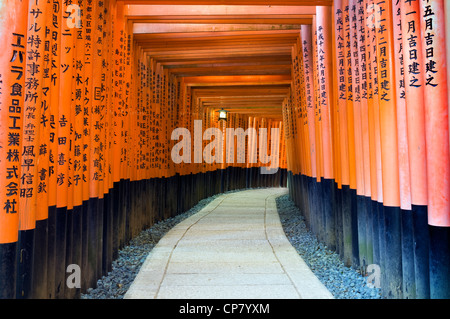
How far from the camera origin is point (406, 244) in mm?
2766

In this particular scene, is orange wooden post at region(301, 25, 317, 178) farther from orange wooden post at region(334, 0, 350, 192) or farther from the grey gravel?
orange wooden post at region(334, 0, 350, 192)

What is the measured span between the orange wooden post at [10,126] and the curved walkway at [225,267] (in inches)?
52.4

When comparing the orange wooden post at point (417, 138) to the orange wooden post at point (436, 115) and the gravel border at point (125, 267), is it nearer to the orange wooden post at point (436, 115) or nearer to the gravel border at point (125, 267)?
the orange wooden post at point (436, 115)

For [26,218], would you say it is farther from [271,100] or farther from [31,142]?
[271,100]

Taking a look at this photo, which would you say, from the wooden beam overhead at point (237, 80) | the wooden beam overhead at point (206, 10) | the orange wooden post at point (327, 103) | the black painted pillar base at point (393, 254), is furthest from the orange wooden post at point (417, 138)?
the wooden beam overhead at point (237, 80)

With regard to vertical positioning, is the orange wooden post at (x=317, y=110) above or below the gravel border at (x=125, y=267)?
above

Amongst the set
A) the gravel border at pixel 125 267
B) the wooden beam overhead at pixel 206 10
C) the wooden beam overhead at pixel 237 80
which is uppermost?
the wooden beam overhead at pixel 237 80

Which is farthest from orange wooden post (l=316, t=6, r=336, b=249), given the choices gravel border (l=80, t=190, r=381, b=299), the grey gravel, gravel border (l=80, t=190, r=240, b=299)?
gravel border (l=80, t=190, r=240, b=299)

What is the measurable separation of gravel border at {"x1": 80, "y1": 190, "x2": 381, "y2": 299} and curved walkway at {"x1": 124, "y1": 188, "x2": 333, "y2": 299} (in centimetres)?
21

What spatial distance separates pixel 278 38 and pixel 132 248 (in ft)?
16.0

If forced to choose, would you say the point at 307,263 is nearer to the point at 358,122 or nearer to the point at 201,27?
the point at 358,122

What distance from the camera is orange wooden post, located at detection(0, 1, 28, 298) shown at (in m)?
2.17

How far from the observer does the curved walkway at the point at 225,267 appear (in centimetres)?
337
